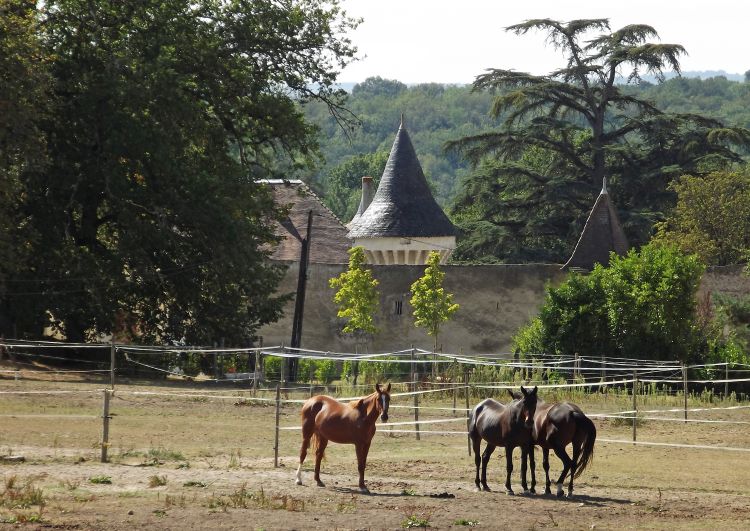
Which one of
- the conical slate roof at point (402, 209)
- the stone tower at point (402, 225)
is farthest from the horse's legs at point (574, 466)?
the conical slate roof at point (402, 209)

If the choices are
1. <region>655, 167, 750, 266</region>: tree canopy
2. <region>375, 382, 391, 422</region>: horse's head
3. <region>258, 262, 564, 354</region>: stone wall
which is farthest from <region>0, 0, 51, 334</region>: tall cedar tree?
<region>655, 167, 750, 266</region>: tree canopy

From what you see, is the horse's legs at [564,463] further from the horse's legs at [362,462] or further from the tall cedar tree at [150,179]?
the tall cedar tree at [150,179]

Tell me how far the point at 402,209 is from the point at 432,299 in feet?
35.1

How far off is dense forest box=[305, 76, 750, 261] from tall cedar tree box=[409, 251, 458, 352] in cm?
6302

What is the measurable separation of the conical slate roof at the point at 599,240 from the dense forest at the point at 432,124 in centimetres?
5817

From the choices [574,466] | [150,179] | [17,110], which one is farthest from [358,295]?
[574,466]

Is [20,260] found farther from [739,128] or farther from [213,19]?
[739,128]

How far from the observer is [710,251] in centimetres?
4688

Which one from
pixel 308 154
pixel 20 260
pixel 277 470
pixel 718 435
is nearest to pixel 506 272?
pixel 308 154

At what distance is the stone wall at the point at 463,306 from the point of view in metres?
39.3

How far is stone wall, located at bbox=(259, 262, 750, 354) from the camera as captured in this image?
129 ft

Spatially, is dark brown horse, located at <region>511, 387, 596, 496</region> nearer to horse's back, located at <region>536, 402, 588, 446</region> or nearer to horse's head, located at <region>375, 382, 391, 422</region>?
horse's back, located at <region>536, 402, 588, 446</region>

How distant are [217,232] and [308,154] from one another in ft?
13.8

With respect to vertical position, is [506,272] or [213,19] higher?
[213,19]
